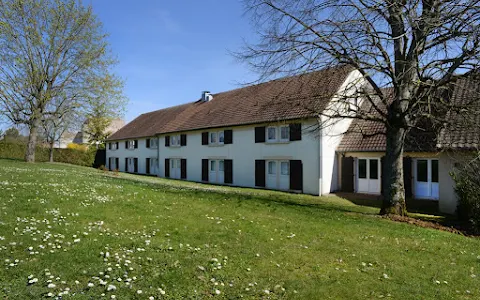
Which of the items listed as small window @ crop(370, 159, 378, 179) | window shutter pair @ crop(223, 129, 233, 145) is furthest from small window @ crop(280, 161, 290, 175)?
small window @ crop(370, 159, 378, 179)

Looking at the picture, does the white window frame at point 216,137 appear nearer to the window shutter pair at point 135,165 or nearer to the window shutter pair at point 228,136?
the window shutter pair at point 228,136

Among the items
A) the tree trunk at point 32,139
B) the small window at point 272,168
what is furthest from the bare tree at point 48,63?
the small window at point 272,168

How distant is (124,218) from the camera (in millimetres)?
8789

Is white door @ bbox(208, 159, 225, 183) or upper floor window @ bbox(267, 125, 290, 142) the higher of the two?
upper floor window @ bbox(267, 125, 290, 142)

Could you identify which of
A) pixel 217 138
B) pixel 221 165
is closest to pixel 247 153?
pixel 221 165

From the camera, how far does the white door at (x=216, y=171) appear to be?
28.3 m

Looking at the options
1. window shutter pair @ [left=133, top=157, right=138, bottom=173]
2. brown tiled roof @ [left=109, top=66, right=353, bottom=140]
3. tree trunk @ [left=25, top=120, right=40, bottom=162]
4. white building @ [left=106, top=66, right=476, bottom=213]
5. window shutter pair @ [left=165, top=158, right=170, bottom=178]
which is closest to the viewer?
white building @ [left=106, top=66, right=476, bottom=213]

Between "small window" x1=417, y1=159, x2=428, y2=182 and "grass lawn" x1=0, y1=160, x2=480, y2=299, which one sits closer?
"grass lawn" x1=0, y1=160, x2=480, y2=299

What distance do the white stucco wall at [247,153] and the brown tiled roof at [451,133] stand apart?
2577mm

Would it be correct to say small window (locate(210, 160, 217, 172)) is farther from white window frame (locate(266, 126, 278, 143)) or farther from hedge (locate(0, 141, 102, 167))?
hedge (locate(0, 141, 102, 167))

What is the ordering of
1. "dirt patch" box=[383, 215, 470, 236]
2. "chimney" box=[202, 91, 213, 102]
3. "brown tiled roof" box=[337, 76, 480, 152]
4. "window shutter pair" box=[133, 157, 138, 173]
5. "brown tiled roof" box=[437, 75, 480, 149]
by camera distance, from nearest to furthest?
"dirt patch" box=[383, 215, 470, 236] → "brown tiled roof" box=[437, 75, 480, 149] → "brown tiled roof" box=[337, 76, 480, 152] → "chimney" box=[202, 91, 213, 102] → "window shutter pair" box=[133, 157, 138, 173]

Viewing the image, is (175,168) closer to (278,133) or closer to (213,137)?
(213,137)

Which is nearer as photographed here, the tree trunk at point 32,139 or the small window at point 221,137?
the small window at point 221,137

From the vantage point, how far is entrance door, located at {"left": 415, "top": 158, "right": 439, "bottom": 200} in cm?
1897
